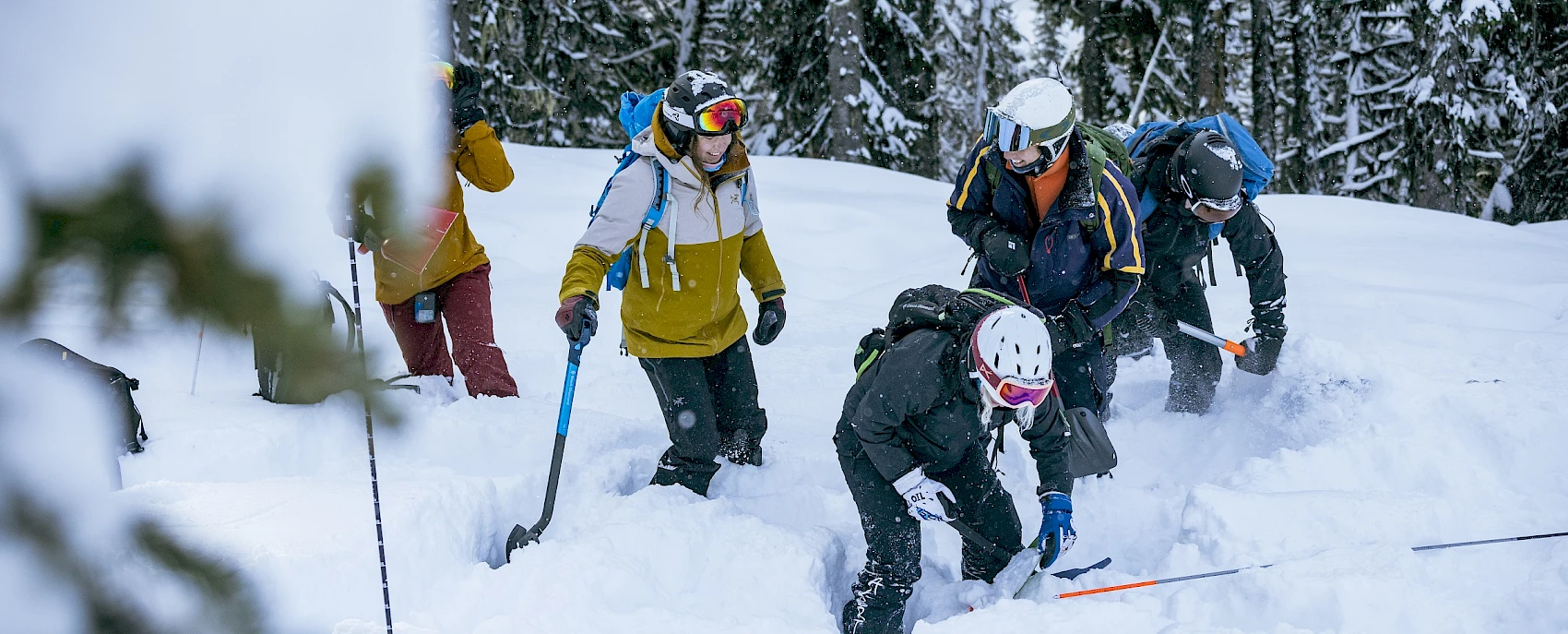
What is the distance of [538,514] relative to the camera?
4.02 m

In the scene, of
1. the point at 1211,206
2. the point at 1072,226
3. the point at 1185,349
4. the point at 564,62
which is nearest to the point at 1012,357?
the point at 1072,226

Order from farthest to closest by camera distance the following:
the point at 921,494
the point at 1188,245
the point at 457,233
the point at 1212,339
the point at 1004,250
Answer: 1. the point at 1212,339
2. the point at 1188,245
3. the point at 457,233
4. the point at 1004,250
5. the point at 921,494

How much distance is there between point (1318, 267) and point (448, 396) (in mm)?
6575

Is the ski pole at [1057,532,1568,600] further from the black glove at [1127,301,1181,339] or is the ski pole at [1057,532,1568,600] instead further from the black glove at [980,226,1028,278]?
the black glove at [1127,301,1181,339]

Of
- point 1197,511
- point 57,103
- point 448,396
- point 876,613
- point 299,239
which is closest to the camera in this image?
point 57,103

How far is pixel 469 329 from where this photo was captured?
4.81 meters

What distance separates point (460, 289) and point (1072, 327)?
9.50 ft

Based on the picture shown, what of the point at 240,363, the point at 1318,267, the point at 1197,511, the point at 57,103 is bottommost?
the point at 1318,267

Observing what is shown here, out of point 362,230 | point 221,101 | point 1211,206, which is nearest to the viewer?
point 221,101

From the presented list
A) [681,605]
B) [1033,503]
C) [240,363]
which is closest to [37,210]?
[240,363]

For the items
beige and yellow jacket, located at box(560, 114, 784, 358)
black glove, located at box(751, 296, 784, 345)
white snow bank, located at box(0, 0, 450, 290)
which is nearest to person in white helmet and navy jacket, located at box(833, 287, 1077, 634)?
black glove, located at box(751, 296, 784, 345)

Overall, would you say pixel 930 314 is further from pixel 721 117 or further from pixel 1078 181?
pixel 721 117

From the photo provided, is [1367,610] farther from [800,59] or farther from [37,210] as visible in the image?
[800,59]

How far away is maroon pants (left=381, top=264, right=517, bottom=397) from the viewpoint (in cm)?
481
